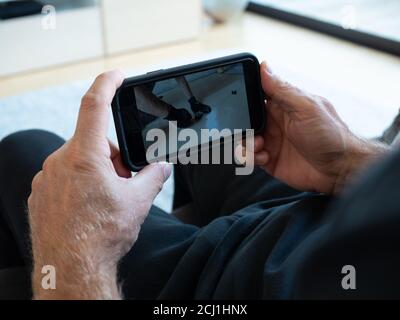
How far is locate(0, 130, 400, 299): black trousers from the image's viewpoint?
0.76 feet

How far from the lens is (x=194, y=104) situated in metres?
0.70

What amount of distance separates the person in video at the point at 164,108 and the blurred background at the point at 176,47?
A: 1.13m

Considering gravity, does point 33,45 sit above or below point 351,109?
above

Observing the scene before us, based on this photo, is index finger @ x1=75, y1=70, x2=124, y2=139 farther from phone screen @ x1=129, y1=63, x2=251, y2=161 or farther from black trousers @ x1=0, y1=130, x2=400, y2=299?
black trousers @ x1=0, y1=130, x2=400, y2=299

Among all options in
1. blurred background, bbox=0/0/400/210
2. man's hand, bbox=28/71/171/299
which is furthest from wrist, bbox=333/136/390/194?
blurred background, bbox=0/0/400/210

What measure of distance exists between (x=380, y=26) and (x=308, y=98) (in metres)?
2.15

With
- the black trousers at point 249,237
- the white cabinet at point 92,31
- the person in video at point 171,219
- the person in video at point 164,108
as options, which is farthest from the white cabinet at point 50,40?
the person in video at point 164,108

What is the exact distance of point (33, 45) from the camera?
7.54 ft

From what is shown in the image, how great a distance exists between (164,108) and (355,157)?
251 millimetres

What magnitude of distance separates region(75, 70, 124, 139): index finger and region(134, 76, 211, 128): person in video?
1.9 inches

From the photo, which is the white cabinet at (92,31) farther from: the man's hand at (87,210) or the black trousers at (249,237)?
the man's hand at (87,210)

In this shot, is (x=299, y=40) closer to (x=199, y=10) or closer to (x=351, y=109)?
(x=199, y=10)

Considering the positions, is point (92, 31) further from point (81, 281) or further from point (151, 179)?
point (81, 281)
